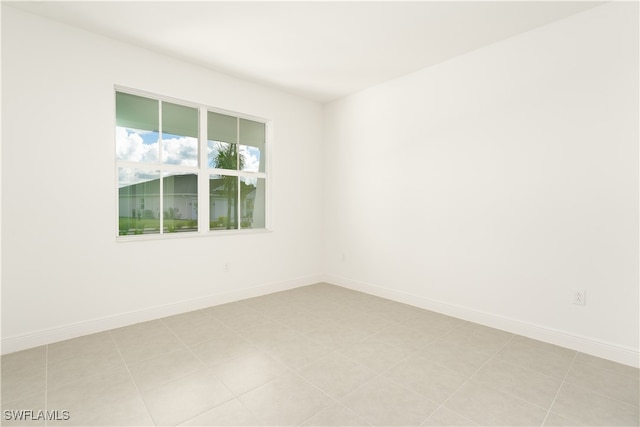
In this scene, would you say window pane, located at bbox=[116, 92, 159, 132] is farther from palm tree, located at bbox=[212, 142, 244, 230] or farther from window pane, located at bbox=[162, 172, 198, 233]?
palm tree, located at bbox=[212, 142, 244, 230]

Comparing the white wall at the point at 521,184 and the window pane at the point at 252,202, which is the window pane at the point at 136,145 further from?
the white wall at the point at 521,184

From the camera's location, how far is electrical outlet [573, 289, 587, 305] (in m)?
2.65

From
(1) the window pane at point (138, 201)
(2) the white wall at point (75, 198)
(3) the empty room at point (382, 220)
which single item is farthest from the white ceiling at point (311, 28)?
(1) the window pane at point (138, 201)

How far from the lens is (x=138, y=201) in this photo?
3355 mm

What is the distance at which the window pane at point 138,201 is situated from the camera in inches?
128

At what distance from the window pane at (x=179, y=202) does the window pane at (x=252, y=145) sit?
2.53 feet

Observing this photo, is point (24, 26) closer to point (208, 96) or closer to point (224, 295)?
point (208, 96)

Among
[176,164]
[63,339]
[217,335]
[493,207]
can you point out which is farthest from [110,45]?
[493,207]

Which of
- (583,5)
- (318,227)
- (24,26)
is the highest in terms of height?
(583,5)

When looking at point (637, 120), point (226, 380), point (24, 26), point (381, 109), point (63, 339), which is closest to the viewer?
point (226, 380)

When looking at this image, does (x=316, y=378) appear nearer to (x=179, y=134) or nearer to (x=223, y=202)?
(x=223, y=202)

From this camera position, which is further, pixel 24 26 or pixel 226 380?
pixel 24 26

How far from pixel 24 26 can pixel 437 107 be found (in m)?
3.93

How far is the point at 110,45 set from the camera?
3043 mm
